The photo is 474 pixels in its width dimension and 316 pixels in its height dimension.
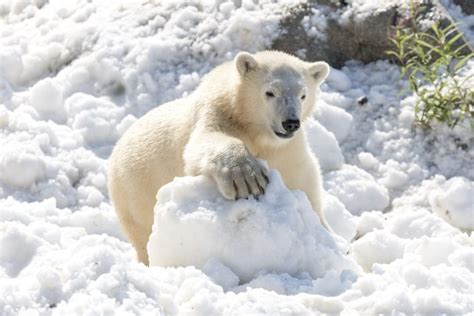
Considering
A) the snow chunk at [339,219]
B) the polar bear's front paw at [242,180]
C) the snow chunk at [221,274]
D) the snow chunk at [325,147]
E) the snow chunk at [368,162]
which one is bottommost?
the snow chunk at [368,162]

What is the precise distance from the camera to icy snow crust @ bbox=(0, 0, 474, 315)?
3514 millimetres

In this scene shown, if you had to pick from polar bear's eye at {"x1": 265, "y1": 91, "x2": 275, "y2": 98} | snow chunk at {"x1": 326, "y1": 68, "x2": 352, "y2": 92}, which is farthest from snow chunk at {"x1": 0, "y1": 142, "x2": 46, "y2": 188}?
snow chunk at {"x1": 326, "y1": 68, "x2": 352, "y2": 92}

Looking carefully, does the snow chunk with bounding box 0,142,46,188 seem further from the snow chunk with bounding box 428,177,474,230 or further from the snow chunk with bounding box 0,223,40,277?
the snow chunk with bounding box 428,177,474,230

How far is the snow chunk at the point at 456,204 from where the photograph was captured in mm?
5863

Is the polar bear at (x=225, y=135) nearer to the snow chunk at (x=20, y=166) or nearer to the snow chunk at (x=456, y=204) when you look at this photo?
the snow chunk at (x=20, y=166)

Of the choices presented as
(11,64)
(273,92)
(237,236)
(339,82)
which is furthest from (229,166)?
(11,64)

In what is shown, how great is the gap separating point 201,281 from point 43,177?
9.22 ft

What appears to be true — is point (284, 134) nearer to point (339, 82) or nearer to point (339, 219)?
point (339, 219)

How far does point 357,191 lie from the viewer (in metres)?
6.27

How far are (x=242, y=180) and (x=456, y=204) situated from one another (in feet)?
7.50

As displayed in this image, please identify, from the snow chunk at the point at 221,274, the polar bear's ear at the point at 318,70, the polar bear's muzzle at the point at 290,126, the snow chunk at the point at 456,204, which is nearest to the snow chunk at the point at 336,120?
the snow chunk at the point at 456,204

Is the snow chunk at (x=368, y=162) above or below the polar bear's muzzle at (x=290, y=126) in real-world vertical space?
below

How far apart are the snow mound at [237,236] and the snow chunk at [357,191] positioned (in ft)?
6.58

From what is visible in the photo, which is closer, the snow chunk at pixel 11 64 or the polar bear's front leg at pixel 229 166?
the polar bear's front leg at pixel 229 166
